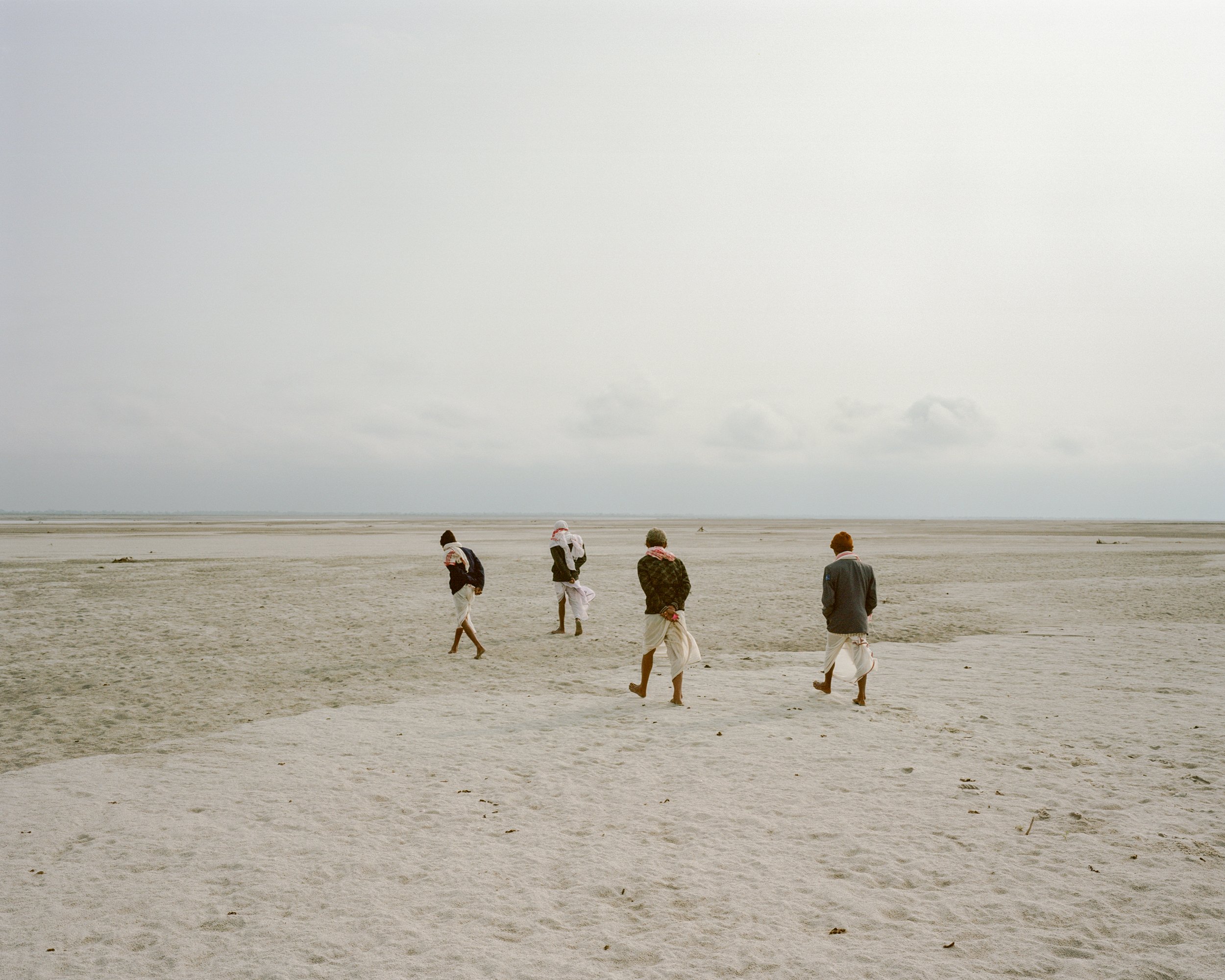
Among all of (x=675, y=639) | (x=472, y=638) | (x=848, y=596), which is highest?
(x=848, y=596)

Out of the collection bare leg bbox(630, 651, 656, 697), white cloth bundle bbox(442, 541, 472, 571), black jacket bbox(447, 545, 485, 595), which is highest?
white cloth bundle bbox(442, 541, 472, 571)

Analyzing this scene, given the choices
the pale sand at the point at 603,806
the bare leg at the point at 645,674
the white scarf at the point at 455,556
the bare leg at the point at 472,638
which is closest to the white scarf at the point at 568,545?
the pale sand at the point at 603,806

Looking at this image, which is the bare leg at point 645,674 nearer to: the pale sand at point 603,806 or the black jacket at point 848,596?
the pale sand at point 603,806

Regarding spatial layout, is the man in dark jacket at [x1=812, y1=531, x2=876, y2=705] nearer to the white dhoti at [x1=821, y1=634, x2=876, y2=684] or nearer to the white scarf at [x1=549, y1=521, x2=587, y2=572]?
the white dhoti at [x1=821, y1=634, x2=876, y2=684]

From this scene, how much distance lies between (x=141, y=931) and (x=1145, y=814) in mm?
7335

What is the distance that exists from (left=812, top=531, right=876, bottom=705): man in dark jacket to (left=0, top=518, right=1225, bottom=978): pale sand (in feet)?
1.58

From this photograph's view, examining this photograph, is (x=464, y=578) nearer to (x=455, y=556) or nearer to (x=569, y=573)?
(x=455, y=556)

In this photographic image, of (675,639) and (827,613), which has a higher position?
→ (827,613)

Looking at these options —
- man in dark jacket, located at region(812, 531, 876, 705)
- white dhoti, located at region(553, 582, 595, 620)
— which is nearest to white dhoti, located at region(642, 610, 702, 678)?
man in dark jacket, located at region(812, 531, 876, 705)

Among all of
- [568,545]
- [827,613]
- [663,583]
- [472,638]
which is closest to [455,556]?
[472,638]

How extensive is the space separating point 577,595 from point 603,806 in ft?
28.3

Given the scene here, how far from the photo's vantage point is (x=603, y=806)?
6539 mm

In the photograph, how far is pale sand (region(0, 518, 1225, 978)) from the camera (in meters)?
4.49

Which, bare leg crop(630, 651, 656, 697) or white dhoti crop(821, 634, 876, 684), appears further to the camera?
bare leg crop(630, 651, 656, 697)
